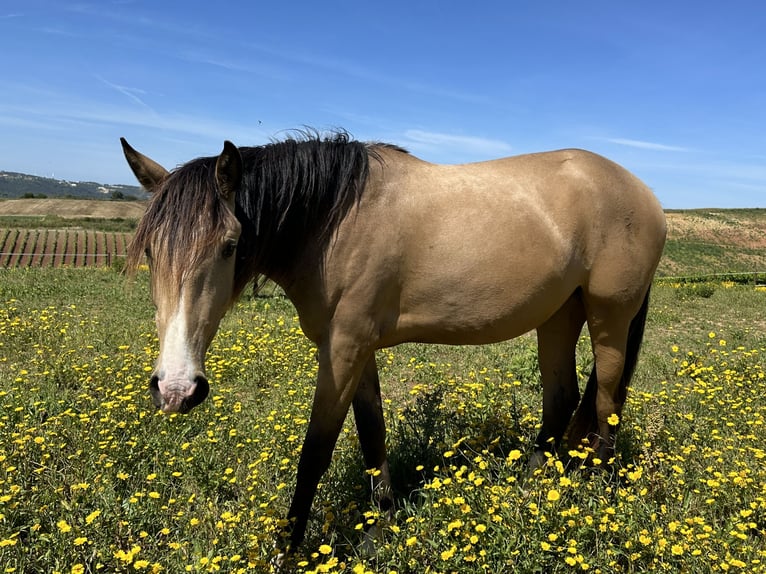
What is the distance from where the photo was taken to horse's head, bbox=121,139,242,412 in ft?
6.44

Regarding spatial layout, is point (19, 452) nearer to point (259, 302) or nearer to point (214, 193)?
point (214, 193)

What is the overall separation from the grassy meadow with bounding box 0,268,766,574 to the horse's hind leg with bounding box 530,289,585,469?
0.22 metres

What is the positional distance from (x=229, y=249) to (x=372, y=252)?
0.75m

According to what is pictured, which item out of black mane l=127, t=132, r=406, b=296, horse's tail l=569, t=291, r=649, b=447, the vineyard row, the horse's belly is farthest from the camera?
the vineyard row

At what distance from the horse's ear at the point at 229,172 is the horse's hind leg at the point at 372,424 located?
1.35 metres

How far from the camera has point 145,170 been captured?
7.87 feet

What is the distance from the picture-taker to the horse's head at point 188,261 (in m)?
1.96

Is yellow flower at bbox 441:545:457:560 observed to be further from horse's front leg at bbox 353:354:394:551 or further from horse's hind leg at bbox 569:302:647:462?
horse's hind leg at bbox 569:302:647:462

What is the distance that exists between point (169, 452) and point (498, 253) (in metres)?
2.68

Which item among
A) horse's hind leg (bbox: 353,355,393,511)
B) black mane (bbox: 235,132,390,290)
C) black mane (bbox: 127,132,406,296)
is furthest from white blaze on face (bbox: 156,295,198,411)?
horse's hind leg (bbox: 353,355,393,511)

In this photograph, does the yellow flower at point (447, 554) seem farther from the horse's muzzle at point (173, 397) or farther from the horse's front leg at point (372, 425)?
the horse's muzzle at point (173, 397)

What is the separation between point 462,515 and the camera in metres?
2.57

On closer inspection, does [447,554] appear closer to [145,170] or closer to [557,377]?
A: [557,377]

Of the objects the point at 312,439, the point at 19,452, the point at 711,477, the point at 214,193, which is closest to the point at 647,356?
the point at 711,477
